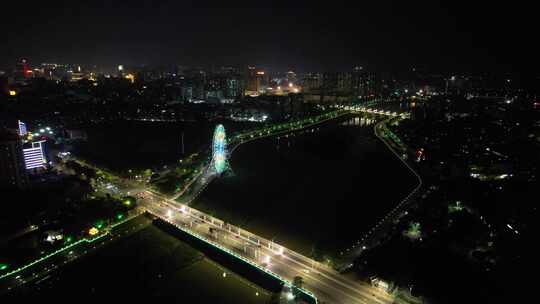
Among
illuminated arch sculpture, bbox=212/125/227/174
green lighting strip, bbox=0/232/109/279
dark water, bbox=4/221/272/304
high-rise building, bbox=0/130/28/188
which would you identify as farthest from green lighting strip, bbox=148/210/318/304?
high-rise building, bbox=0/130/28/188

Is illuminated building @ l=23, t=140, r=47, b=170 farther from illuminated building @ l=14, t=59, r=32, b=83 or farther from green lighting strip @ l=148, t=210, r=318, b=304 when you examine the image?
illuminated building @ l=14, t=59, r=32, b=83

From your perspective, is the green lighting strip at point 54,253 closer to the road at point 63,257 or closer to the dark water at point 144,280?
the road at point 63,257

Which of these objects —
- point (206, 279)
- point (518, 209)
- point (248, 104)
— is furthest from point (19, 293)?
point (248, 104)

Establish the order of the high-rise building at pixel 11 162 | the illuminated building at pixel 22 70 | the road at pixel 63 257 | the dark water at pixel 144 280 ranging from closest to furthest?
the dark water at pixel 144 280
the road at pixel 63 257
the high-rise building at pixel 11 162
the illuminated building at pixel 22 70

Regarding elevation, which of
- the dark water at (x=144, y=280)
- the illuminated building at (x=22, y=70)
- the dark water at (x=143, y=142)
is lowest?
the dark water at (x=144, y=280)

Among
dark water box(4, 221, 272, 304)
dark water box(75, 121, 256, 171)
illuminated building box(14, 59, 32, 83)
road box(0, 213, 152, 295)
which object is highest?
illuminated building box(14, 59, 32, 83)

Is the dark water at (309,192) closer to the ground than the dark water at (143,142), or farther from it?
closer to the ground

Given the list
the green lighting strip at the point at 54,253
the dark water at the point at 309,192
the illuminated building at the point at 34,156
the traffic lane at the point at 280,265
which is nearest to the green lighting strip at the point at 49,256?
the green lighting strip at the point at 54,253

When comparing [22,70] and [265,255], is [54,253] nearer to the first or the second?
[265,255]
